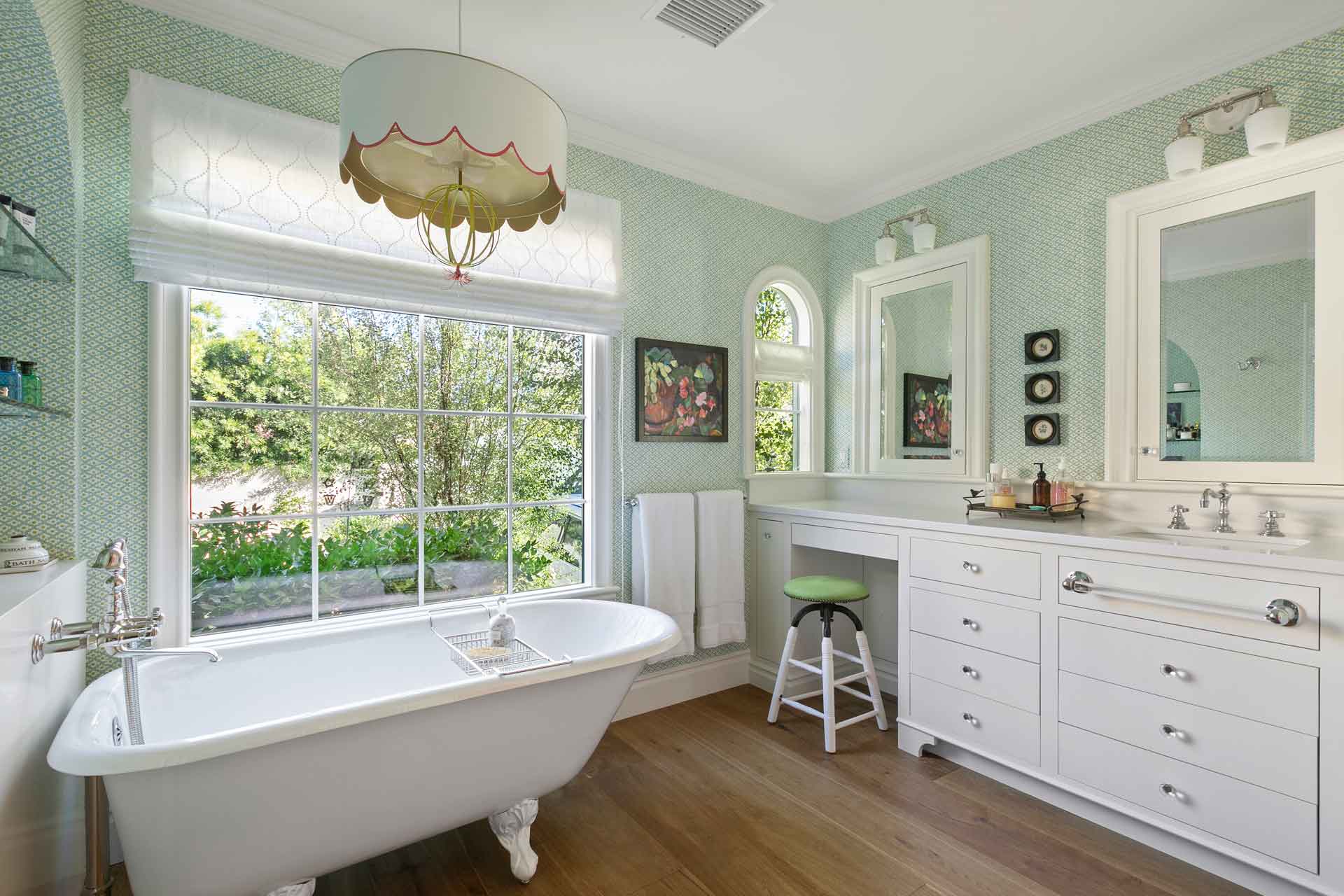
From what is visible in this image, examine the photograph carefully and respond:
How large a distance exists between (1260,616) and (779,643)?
1901mm

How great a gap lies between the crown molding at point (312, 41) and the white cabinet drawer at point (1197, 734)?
8.71 feet

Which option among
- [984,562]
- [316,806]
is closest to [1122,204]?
[984,562]

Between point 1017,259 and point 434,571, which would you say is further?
point 1017,259

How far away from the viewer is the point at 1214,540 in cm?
215

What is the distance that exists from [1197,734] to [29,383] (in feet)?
10.5

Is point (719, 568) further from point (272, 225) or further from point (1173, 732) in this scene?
point (272, 225)

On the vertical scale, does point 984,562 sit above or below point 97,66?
below

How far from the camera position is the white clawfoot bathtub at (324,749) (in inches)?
52.7

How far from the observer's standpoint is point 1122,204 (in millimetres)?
2496

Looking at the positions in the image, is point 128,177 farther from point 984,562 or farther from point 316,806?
point 984,562

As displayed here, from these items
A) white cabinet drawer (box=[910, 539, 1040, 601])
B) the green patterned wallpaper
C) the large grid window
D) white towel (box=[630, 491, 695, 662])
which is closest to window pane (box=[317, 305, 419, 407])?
the large grid window

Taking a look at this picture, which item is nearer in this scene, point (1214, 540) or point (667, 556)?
point (1214, 540)

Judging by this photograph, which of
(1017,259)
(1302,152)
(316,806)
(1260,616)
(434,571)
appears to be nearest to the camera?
(316,806)

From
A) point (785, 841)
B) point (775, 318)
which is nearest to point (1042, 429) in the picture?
point (775, 318)
